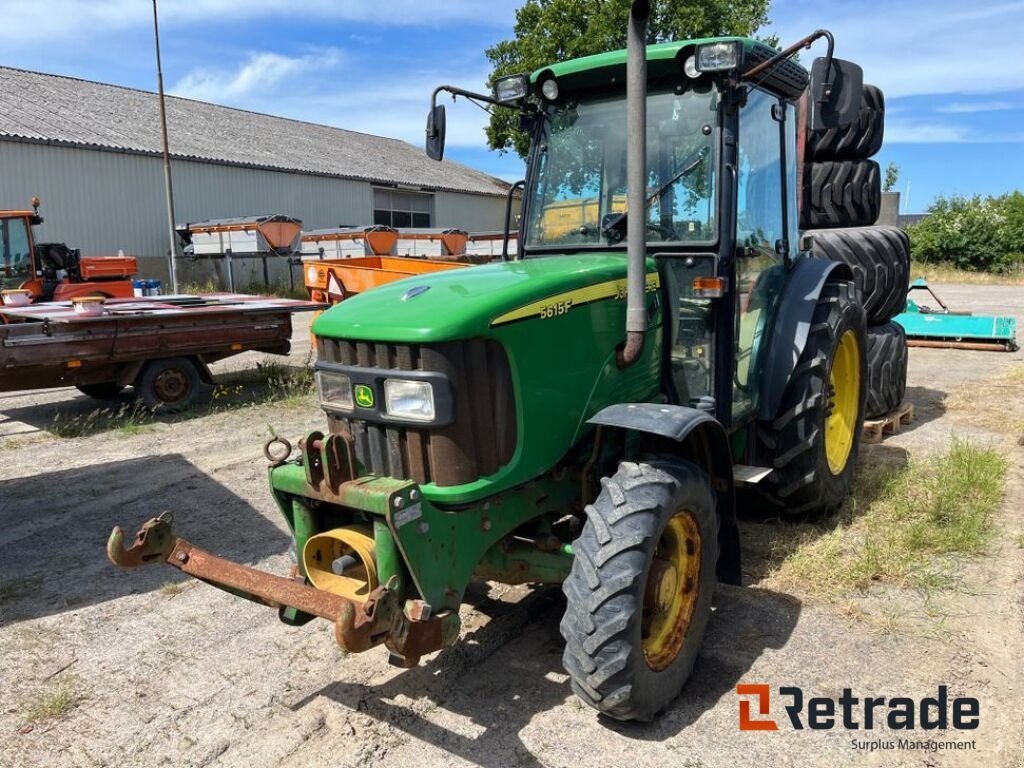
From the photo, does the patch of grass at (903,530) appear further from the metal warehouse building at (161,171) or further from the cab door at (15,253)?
the metal warehouse building at (161,171)

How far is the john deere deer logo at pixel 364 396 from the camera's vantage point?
300 cm

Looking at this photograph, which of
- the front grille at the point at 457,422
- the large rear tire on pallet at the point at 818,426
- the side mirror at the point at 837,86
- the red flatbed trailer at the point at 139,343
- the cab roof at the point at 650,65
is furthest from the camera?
the red flatbed trailer at the point at 139,343

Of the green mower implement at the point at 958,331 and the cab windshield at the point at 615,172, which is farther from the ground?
the cab windshield at the point at 615,172

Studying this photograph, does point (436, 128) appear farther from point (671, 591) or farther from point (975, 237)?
point (975, 237)

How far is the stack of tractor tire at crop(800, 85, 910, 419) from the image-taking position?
6.78 m

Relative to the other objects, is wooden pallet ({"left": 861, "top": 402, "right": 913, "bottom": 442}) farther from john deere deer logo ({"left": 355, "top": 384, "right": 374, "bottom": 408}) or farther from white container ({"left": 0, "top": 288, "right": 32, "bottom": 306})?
white container ({"left": 0, "top": 288, "right": 32, "bottom": 306})

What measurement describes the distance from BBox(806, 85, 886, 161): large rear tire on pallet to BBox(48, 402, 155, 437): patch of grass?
6.65m

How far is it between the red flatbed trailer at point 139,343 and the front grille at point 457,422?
577 centimetres

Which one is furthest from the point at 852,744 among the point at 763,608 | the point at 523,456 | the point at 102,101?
the point at 102,101

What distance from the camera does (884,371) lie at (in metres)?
6.82

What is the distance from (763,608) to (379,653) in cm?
176

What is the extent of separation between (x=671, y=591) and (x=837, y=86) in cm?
216

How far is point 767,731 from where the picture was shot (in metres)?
2.91

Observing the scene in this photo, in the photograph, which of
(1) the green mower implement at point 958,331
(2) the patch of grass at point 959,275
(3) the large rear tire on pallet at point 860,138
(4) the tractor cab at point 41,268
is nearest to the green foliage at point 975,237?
(2) the patch of grass at point 959,275
